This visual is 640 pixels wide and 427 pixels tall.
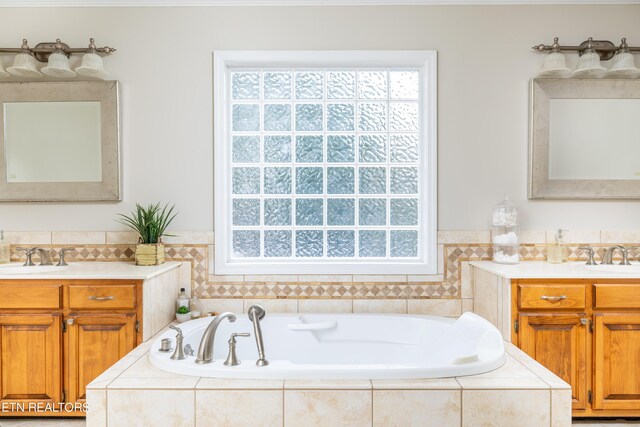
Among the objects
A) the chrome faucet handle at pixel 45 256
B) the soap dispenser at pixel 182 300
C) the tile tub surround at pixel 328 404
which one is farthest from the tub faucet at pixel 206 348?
the chrome faucet handle at pixel 45 256

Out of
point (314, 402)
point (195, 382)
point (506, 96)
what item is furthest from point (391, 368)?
point (506, 96)

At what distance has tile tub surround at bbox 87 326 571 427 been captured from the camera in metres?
1.68

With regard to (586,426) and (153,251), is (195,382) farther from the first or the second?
(586,426)

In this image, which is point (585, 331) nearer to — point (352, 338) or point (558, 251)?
point (558, 251)

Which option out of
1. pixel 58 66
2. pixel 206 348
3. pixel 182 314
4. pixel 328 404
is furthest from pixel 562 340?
pixel 58 66

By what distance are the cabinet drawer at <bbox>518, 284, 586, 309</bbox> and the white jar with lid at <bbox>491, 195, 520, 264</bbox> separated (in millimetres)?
402

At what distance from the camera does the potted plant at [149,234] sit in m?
2.71

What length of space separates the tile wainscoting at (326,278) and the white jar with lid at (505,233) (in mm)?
71

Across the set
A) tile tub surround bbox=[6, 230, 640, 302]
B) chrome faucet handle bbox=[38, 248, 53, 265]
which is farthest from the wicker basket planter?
chrome faucet handle bbox=[38, 248, 53, 265]

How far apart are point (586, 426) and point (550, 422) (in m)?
1.03

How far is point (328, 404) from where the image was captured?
5.51 ft

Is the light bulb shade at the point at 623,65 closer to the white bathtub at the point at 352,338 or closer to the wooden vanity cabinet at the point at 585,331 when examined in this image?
the wooden vanity cabinet at the point at 585,331

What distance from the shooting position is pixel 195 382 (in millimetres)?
1732

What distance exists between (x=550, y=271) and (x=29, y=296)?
115 inches
